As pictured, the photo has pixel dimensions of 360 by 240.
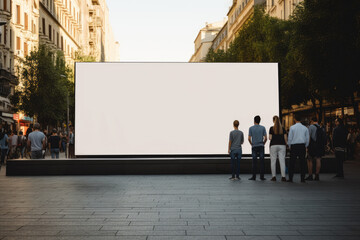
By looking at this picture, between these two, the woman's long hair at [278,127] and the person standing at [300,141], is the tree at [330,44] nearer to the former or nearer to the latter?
the person standing at [300,141]

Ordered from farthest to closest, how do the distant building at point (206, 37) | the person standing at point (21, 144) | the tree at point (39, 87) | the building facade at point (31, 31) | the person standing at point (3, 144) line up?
the distant building at point (206, 37) → the building facade at point (31, 31) → the tree at point (39, 87) → the person standing at point (21, 144) → the person standing at point (3, 144)

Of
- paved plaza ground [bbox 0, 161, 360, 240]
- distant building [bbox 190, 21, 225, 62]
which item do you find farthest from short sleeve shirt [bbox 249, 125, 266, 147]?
distant building [bbox 190, 21, 225, 62]

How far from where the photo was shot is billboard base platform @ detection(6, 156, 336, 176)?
16.4 m

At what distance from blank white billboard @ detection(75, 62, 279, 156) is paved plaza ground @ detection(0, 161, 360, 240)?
4311 mm

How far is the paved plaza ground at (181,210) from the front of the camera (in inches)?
255

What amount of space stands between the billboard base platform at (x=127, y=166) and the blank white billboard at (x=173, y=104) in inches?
37.5

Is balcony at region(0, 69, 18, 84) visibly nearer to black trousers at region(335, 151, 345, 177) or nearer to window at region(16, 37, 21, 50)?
window at region(16, 37, 21, 50)

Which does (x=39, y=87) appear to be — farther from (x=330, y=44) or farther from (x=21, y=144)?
(x=330, y=44)

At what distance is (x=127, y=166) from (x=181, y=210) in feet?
27.0

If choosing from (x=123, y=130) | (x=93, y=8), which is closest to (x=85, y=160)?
(x=123, y=130)

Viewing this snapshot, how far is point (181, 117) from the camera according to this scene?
1759 centimetres

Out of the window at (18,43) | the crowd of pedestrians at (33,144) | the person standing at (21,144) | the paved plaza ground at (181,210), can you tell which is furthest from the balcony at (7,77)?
the paved plaza ground at (181,210)

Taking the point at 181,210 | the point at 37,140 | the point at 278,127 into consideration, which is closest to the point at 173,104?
the point at 37,140

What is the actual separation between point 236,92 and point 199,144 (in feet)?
7.43
